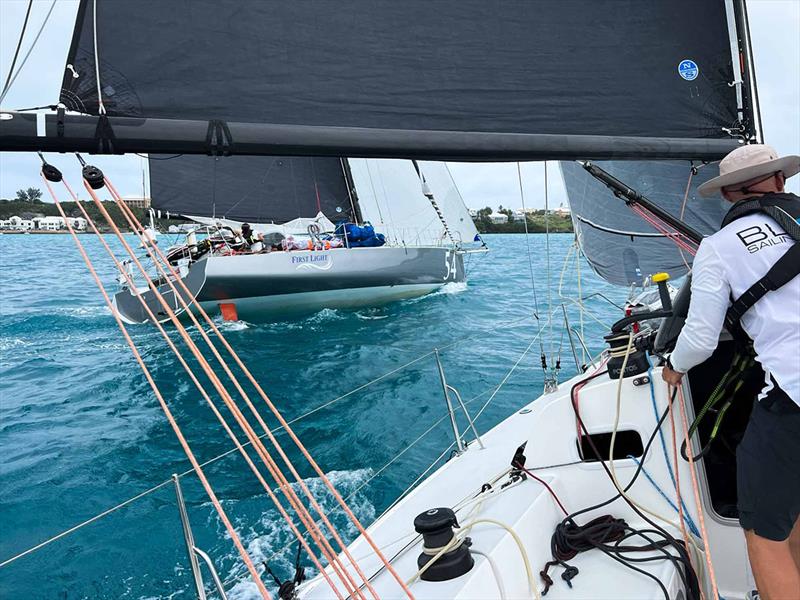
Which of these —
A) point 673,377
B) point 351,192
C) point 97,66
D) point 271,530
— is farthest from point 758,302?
point 351,192

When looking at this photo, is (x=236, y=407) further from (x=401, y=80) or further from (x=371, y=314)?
(x=371, y=314)

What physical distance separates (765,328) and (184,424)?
16.8 ft

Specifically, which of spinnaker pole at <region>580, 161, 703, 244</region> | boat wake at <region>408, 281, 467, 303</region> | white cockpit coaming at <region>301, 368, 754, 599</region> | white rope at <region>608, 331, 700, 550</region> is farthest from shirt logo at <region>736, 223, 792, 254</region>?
boat wake at <region>408, 281, 467, 303</region>

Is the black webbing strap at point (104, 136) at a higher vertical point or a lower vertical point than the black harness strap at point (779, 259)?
higher

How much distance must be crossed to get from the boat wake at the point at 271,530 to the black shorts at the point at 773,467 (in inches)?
70.8

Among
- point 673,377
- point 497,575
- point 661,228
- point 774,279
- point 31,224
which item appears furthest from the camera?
point 31,224

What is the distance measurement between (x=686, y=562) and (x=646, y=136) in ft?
5.12

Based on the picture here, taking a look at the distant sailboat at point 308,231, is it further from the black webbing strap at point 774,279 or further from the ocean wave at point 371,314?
the black webbing strap at point 774,279

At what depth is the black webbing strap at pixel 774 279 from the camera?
1.41 m

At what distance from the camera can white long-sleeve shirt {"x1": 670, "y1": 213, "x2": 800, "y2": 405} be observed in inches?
56.5

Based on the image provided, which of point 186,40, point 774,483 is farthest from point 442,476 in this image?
point 186,40

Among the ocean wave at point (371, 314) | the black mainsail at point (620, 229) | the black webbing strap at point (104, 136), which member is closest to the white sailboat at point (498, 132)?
the black webbing strap at point (104, 136)

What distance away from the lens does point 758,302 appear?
4.86 feet

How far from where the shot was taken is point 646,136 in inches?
92.1
